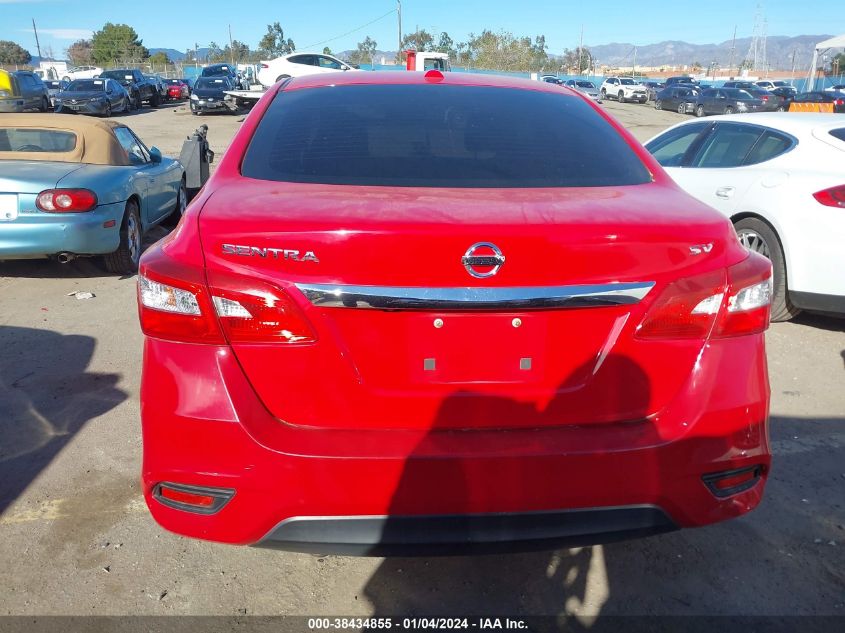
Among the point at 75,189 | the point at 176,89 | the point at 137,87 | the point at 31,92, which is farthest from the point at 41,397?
the point at 176,89

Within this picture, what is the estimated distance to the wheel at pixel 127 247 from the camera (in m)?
6.49

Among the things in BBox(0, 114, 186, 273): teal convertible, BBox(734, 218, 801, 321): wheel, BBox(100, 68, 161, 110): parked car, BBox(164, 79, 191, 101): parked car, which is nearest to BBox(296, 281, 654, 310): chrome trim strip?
BBox(734, 218, 801, 321): wheel

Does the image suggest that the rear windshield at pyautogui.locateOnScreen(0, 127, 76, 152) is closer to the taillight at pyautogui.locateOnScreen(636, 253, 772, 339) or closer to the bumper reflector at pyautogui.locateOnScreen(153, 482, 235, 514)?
the bumper reflector at pyautogui.locateOnScreen(153, 482, 235, 514)

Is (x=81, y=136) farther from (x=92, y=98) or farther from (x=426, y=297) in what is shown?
(x=92, y=98)

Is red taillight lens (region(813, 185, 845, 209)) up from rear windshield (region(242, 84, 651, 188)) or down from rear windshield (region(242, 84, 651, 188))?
down

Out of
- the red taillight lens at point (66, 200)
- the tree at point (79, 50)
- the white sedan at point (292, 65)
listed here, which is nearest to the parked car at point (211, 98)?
the white sedan at point (292, 65)

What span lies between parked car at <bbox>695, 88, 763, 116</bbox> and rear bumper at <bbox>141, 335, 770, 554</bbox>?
113 feet

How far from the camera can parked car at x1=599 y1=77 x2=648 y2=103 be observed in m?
50.4

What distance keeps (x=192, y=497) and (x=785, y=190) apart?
465cm

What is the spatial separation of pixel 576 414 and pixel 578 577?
0.92 meters

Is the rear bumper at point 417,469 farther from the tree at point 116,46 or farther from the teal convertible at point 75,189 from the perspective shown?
the tree at point 116,46

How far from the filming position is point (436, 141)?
260 cm

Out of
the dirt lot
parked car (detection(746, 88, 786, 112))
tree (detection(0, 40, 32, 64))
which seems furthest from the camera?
tree (detection(0, 40, 32, 64))

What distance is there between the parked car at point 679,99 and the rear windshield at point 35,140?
36504 millimetres
